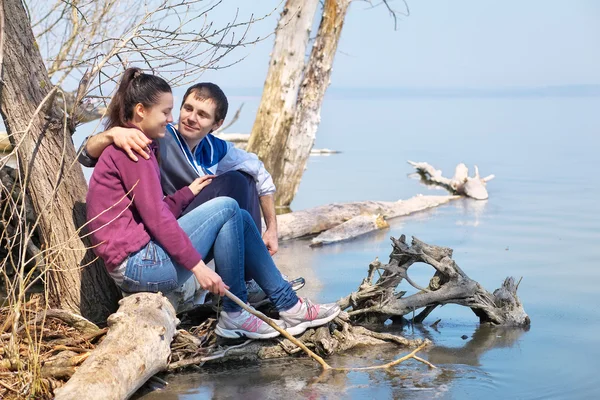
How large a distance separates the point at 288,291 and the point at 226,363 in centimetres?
52

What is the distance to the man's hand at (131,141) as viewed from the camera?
435 cm

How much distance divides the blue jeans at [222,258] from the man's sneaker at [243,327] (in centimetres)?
6

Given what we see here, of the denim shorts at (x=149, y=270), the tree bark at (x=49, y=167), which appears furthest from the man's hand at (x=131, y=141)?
the denim shorts at (x=149, y=270)

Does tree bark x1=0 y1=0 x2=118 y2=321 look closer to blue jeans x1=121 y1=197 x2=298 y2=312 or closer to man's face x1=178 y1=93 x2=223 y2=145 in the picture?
blue jeans x1=121 y1=197 x2=298 y2=312

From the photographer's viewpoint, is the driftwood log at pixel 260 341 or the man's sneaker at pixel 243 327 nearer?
the driftwood log at pixel 260 341

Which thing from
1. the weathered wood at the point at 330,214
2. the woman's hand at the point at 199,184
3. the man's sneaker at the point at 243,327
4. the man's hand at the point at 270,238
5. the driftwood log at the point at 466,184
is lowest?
the man's sneaker at the point at 243,327

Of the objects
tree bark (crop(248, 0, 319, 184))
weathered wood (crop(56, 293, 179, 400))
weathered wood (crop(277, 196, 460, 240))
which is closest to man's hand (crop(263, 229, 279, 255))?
weathered wood (crop(56, 293, 179, 400))

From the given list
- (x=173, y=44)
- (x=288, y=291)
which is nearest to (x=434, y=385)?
(x=288, y=291)

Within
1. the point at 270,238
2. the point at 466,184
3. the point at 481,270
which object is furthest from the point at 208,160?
the point at 466,184

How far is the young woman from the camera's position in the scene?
4.37m

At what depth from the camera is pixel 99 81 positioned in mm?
5098

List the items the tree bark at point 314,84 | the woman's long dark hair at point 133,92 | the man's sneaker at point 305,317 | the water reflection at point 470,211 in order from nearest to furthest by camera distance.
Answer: the woman's long dark hair at point 133,92, the man's sneaker at point 305,317, the water reflection at point 470,211, the tree bark at point 314,84

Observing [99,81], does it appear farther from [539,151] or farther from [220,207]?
[539,151]

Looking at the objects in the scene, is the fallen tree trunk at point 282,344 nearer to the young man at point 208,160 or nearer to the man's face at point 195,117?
the young man at point 208,160
